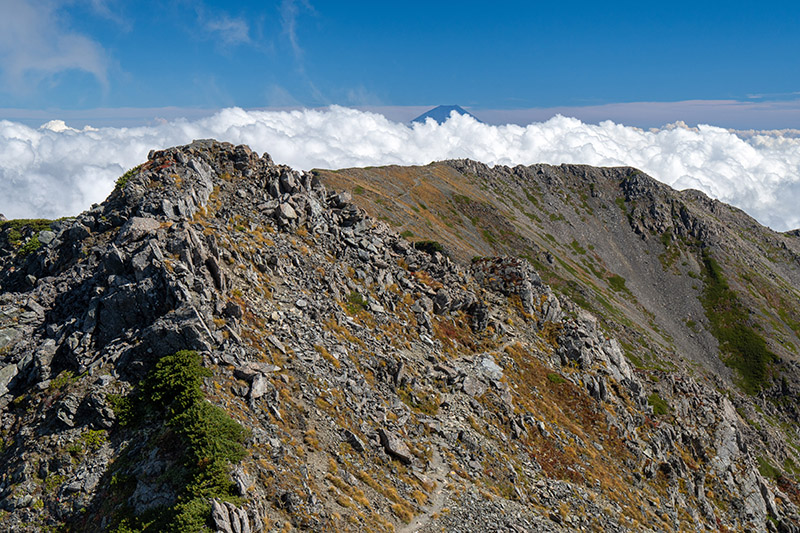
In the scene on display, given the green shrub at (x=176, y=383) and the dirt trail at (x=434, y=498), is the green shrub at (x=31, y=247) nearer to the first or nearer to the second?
the green shrub at (x=176, y=383)

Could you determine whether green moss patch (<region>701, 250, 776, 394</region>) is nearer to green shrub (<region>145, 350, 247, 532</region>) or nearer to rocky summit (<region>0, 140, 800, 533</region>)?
rocky summit (<region>0, 140, 800, 533</region>)

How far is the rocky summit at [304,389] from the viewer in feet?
77.4

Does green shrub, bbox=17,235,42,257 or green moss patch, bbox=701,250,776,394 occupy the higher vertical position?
green moss patch, bbox=701,250,776,394

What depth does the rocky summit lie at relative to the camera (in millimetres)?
23594

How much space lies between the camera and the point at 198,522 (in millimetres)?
19609

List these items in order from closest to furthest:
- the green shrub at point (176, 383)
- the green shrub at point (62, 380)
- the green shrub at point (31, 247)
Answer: the green shrub at point (176, 383), the green shrub at point (62, 380), the green shrub at point (31, 247)

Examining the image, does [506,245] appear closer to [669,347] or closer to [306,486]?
[669,347]

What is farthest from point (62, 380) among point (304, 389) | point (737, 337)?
point (737, 337)

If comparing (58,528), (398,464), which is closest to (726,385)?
(398,464)

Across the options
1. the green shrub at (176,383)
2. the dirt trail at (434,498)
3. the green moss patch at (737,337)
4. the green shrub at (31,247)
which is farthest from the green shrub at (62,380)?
the green moss patch at (737,337)

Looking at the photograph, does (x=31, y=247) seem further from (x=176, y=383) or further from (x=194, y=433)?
(x=194, y=433)

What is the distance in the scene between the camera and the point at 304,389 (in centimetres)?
3216

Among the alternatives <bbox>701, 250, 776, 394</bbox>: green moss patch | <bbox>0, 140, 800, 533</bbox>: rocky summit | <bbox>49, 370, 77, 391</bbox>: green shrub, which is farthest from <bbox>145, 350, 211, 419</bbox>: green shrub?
<bbox>701, 250, 776, 394</bbox>: green moss patch

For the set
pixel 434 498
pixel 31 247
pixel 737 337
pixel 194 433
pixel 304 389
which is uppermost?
pixel 737 337
